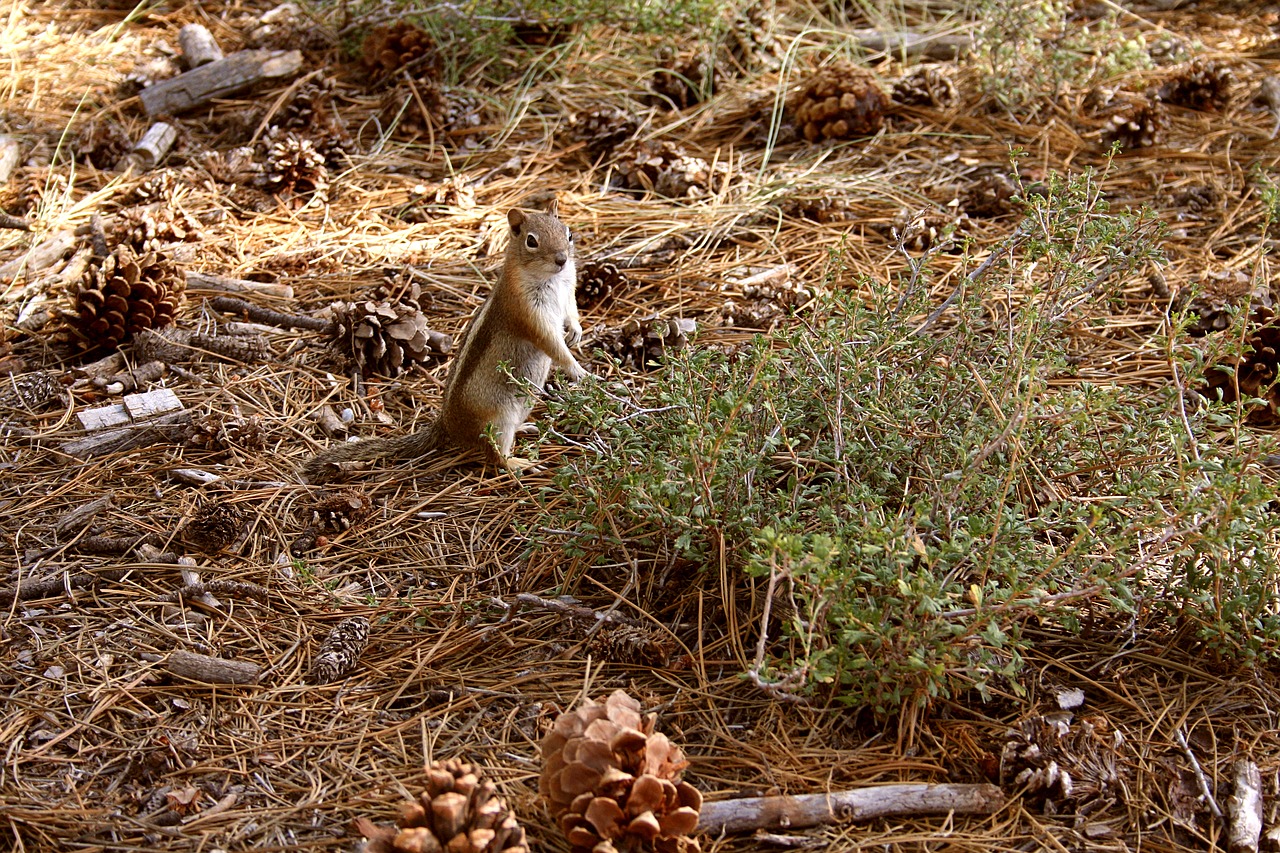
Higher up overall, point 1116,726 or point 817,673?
point 817,673

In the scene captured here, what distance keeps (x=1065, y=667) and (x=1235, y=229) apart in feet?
8.77

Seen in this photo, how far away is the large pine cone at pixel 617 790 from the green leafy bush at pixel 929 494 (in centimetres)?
27

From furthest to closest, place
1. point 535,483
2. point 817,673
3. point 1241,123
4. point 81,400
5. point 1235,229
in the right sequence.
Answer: point 1241,123, point 1235,229, point 81,400, point 535,483, point 817,673

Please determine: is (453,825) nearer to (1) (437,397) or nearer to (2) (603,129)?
(1) (437,397)

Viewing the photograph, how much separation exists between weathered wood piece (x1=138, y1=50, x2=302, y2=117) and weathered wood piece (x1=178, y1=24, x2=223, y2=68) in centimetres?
12

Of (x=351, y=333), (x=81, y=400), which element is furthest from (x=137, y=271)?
(x=351, y=333)

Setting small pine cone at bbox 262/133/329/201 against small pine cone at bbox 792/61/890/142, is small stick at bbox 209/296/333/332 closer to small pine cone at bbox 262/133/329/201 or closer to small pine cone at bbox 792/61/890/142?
small pine cone at bbox 262/133/329/201

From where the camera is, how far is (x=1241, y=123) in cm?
511

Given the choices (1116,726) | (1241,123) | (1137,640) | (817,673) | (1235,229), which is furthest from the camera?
(1241,123)

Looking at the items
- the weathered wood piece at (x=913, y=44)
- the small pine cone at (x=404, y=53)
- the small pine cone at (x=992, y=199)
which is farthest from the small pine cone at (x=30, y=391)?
the weathered wood piece at (x=913, y=44)

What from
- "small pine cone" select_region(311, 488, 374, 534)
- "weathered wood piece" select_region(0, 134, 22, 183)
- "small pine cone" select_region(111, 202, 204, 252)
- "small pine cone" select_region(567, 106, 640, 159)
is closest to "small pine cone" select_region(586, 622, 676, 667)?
"small pine cone" select_region(311, 488, 374, 534)

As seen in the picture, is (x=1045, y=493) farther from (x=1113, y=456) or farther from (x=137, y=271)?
(x=137, y=271)

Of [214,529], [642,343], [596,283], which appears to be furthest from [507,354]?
[214,529]

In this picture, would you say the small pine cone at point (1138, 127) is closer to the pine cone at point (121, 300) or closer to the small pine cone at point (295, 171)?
the small pine cone at point (295, 171)
